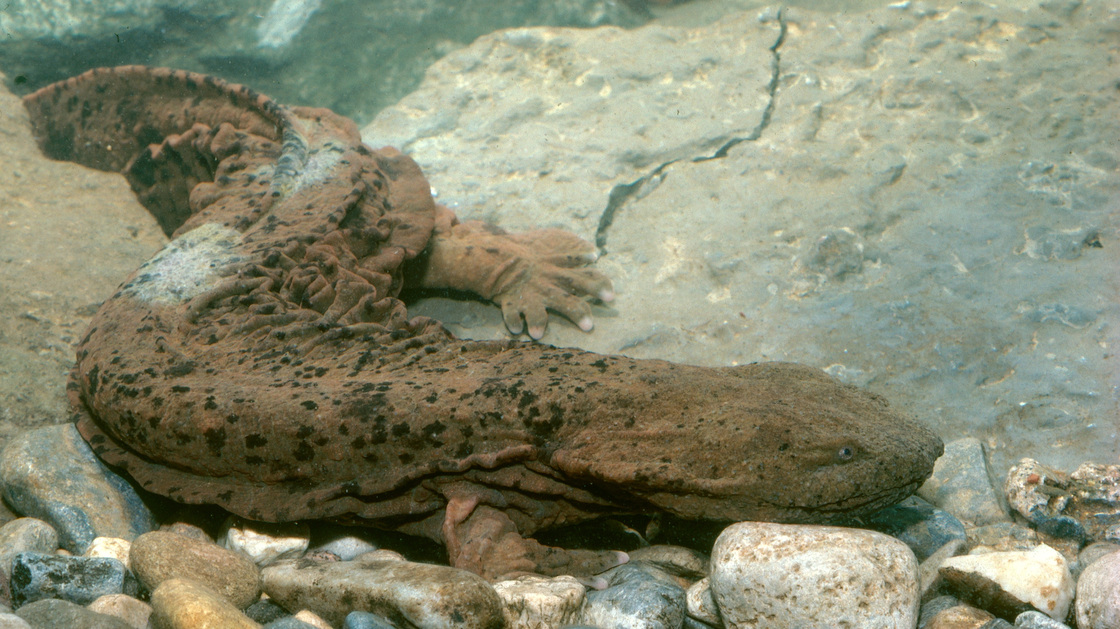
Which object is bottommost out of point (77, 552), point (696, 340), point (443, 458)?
point (696, 340)

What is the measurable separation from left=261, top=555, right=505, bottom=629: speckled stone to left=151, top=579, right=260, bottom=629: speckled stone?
344mm

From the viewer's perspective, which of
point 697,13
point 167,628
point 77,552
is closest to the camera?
point 167,628

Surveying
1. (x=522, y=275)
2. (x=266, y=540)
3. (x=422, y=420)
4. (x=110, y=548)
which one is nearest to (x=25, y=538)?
(x=110, y=548)

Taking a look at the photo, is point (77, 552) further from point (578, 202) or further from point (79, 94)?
point (79, 94)

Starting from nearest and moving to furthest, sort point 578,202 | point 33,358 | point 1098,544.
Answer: point 1098,544 < point 33,358 < point 578,202

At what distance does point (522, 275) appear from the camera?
5.31 metres

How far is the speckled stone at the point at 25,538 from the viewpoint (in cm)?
275

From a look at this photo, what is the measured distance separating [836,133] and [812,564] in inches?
194

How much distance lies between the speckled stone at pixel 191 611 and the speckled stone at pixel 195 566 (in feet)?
1.05

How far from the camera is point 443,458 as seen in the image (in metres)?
2.97

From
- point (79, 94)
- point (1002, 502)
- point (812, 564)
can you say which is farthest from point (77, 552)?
point (79, 94)

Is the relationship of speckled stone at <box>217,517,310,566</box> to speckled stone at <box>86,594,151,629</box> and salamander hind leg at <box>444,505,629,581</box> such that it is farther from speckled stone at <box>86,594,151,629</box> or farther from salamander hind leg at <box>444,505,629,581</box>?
salamander hind leg at <box>444,505,629,581</box>

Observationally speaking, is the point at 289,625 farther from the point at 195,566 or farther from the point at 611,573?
the point at 611,573

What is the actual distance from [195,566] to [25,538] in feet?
2.57
